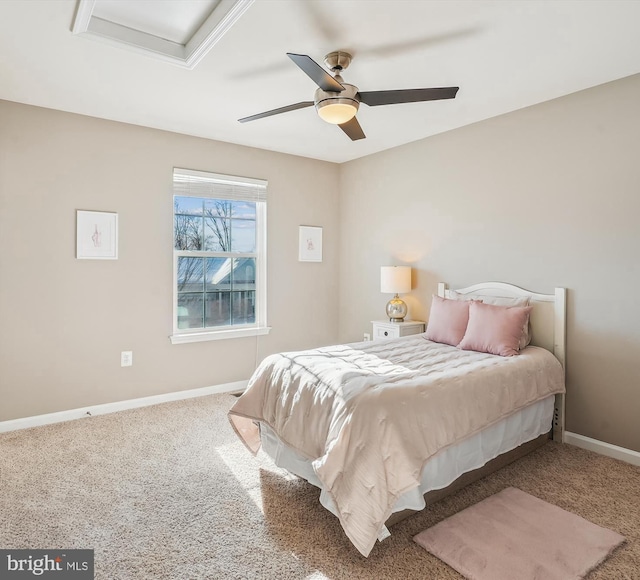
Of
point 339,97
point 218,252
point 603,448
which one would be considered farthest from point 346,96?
point 603,448

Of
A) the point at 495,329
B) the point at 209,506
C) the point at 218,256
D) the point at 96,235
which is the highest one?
the point at 96,235

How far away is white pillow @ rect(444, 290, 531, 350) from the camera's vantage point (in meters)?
3.04

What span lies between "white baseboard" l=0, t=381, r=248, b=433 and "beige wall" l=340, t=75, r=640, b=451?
210 centimetres

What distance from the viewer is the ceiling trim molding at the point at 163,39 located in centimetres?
208

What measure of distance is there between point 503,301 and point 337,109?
79.5 inches

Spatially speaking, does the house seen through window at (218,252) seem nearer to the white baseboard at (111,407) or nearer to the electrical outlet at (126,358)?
the electrical outlet at (126,358)

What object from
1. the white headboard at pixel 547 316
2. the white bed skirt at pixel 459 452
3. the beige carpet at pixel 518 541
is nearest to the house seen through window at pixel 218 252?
the white bed skirt at pixel 459 452

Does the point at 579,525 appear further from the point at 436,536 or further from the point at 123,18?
the point at 123,18

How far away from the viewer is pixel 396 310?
164 inches

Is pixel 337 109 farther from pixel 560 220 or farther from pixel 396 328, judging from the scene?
pixel 396 328

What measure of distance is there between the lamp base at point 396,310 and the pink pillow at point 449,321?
26.2 inches

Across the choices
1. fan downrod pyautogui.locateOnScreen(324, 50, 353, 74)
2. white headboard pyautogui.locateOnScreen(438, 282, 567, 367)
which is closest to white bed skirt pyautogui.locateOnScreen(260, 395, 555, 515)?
white headboard pyautogui.locateOnScreen(438, 282, 567, 367)

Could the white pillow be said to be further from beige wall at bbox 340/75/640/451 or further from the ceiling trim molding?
the ceiling trim molding

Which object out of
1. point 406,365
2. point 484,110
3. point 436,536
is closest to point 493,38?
point 484,110
